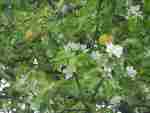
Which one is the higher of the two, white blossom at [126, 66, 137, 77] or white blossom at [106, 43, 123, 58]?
white blossom at [106, 43, 123, 58]

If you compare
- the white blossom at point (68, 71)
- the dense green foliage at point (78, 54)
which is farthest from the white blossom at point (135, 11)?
the white blossom at point (68, 71)

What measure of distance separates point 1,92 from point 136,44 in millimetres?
1276

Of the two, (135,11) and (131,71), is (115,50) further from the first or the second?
(135,11)

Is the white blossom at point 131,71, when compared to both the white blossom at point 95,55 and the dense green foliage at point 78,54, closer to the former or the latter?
the dense green foliage at point 78,54

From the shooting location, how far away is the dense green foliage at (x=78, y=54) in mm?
3070

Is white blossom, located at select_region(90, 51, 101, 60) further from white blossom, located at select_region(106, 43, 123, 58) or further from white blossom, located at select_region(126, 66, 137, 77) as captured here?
white blossom, located at select_region(126, 66, 137, 77)

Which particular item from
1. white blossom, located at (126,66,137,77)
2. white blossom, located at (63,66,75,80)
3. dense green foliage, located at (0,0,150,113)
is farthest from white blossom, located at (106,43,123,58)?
white blossom, located at (63,66,75,80)

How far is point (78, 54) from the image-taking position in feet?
10.1

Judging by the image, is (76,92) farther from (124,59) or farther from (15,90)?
(15,90)

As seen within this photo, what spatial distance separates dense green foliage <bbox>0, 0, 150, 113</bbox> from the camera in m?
3.07

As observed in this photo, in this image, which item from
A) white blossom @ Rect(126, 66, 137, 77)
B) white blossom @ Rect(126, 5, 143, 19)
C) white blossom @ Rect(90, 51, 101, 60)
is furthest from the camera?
white blossom @ Rect(126, 5, 143, 19)

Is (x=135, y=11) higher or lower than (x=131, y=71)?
higher

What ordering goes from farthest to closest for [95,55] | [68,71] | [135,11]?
1. [135,11]
2. [68,71]
3. [95,55]

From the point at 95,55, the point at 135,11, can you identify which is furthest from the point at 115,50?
the point at 135,11
